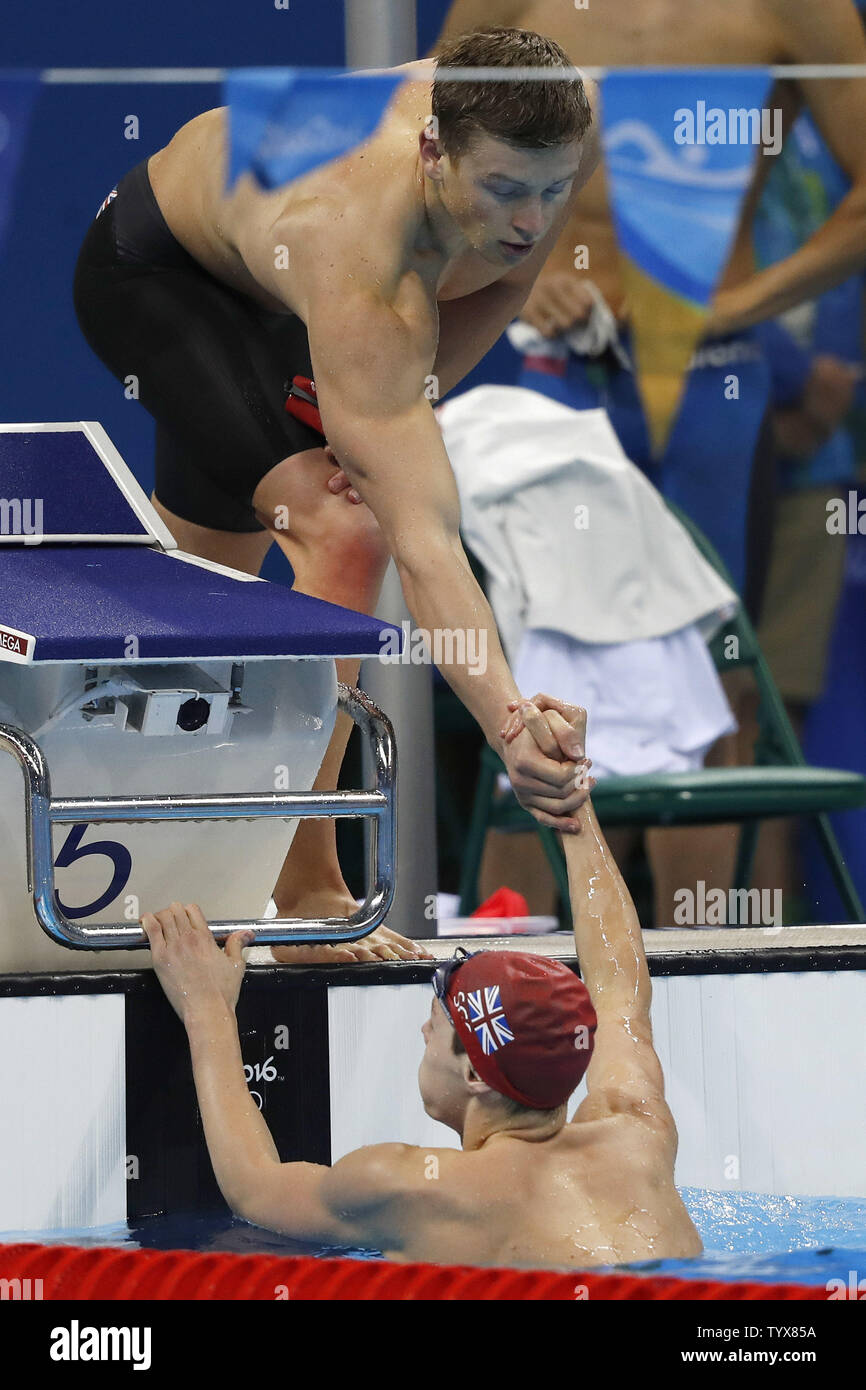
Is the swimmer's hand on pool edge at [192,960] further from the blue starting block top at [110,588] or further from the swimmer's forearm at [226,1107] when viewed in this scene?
the blue starting block top at [110,588]

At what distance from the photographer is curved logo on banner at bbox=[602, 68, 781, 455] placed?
4.07 metres

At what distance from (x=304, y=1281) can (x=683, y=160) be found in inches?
117

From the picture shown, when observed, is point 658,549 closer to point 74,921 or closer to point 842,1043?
point 842,1043

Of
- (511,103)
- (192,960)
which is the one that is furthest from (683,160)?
(192,960)

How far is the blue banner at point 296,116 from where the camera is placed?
2.60 m

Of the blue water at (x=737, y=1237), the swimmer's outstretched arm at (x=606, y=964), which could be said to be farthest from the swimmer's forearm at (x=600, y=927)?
the blue water at (x=737, y=1237)

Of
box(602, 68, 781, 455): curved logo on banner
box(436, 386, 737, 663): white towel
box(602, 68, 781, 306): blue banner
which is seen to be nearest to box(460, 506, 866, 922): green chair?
box(436, 386, 737, 663): white towel

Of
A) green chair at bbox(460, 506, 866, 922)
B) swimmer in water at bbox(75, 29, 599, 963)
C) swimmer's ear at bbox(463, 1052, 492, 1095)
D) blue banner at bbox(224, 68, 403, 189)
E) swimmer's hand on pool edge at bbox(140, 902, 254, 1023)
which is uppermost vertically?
blue banner at bbox(224, 68, 403, 189)

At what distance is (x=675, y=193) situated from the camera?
4.19 metres

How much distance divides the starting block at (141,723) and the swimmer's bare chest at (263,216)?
0.37m

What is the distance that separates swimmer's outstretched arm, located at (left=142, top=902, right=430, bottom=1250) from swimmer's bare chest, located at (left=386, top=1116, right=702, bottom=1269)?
0.16 feet

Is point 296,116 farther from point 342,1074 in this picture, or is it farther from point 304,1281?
point 304,1281

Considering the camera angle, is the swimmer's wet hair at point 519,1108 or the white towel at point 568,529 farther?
the white towel at point 568,529

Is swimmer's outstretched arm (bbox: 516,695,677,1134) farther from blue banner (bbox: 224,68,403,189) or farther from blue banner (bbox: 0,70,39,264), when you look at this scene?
blue banner (bbox: 0,70,39,264)
